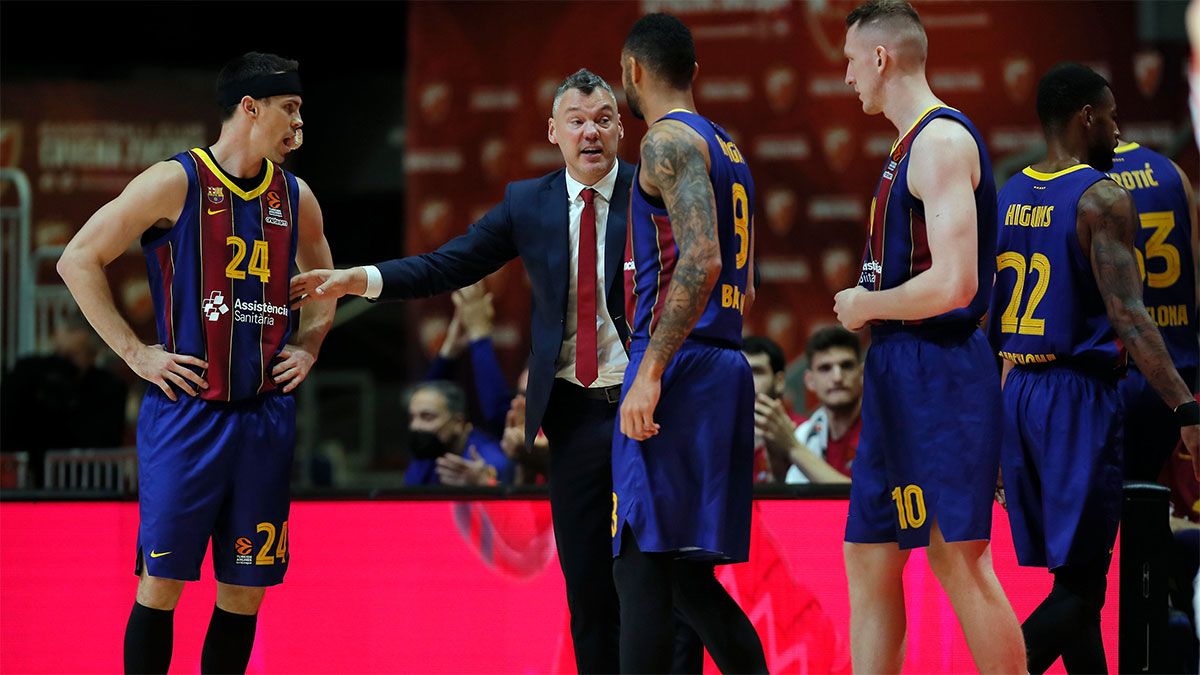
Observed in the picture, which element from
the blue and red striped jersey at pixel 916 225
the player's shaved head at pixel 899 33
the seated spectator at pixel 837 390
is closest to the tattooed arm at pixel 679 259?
the blue and red striped jersey at pixel 916 225

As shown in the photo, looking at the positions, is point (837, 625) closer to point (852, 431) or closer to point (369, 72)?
point (852, 431)

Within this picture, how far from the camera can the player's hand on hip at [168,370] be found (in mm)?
4777

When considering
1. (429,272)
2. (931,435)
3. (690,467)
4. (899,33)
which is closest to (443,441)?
(429,272)

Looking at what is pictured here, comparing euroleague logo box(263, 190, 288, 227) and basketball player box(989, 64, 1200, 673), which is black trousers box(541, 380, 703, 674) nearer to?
euroleague logo box(263, 190, 288, 227)

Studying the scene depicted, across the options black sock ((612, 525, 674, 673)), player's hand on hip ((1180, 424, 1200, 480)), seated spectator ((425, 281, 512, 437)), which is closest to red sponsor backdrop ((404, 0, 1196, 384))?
seated spectator ((425, 281, 512, 437))

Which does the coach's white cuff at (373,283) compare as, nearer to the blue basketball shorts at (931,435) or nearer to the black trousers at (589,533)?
the black trousers at (589,533)

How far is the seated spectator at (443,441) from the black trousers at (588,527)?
2240 millimetres

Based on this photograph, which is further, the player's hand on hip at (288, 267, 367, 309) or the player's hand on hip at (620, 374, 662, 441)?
the player's hand on hip at (288, 267, 367, 309)

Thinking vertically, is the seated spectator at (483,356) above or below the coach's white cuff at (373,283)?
below

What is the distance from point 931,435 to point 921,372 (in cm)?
19

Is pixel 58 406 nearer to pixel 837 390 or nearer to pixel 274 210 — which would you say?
pixel 274 210

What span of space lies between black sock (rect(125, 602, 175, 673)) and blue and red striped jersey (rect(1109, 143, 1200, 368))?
12.3ft

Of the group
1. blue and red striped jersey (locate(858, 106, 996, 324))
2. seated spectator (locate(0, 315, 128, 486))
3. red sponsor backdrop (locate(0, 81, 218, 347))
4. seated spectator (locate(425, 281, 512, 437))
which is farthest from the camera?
red sponsor backdrop (locate(0, 81, 218, 347))

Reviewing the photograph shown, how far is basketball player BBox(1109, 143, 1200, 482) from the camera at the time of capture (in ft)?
18.1
